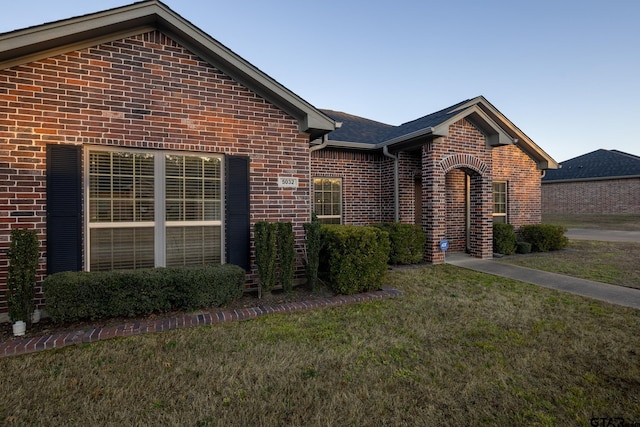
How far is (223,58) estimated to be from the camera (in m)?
4.83

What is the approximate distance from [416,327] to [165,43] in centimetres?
596

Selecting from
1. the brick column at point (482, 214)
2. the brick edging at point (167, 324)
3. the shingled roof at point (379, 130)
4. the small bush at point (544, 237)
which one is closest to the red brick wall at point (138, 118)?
the brick edging at point (167, 324)

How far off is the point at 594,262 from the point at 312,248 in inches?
336

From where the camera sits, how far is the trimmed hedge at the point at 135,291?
12.0ft

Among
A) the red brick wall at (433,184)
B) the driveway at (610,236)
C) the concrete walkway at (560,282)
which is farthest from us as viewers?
the driveway at (610,236)

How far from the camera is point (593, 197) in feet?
82.6

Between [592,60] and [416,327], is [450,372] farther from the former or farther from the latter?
[592,60]

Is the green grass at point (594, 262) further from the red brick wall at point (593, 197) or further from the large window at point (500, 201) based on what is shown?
the red brick wall at point (593, 197)

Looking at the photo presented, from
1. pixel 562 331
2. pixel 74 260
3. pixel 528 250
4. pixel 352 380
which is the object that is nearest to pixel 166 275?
pixel 74 260

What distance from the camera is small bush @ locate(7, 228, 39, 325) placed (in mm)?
3473

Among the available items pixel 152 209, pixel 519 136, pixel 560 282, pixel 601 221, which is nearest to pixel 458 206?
pixel 519 136

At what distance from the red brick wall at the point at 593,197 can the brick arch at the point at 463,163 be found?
24589 millimetres

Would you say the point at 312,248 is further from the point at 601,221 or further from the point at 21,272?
the point at 601,221

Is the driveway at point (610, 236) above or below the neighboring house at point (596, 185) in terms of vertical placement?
below
